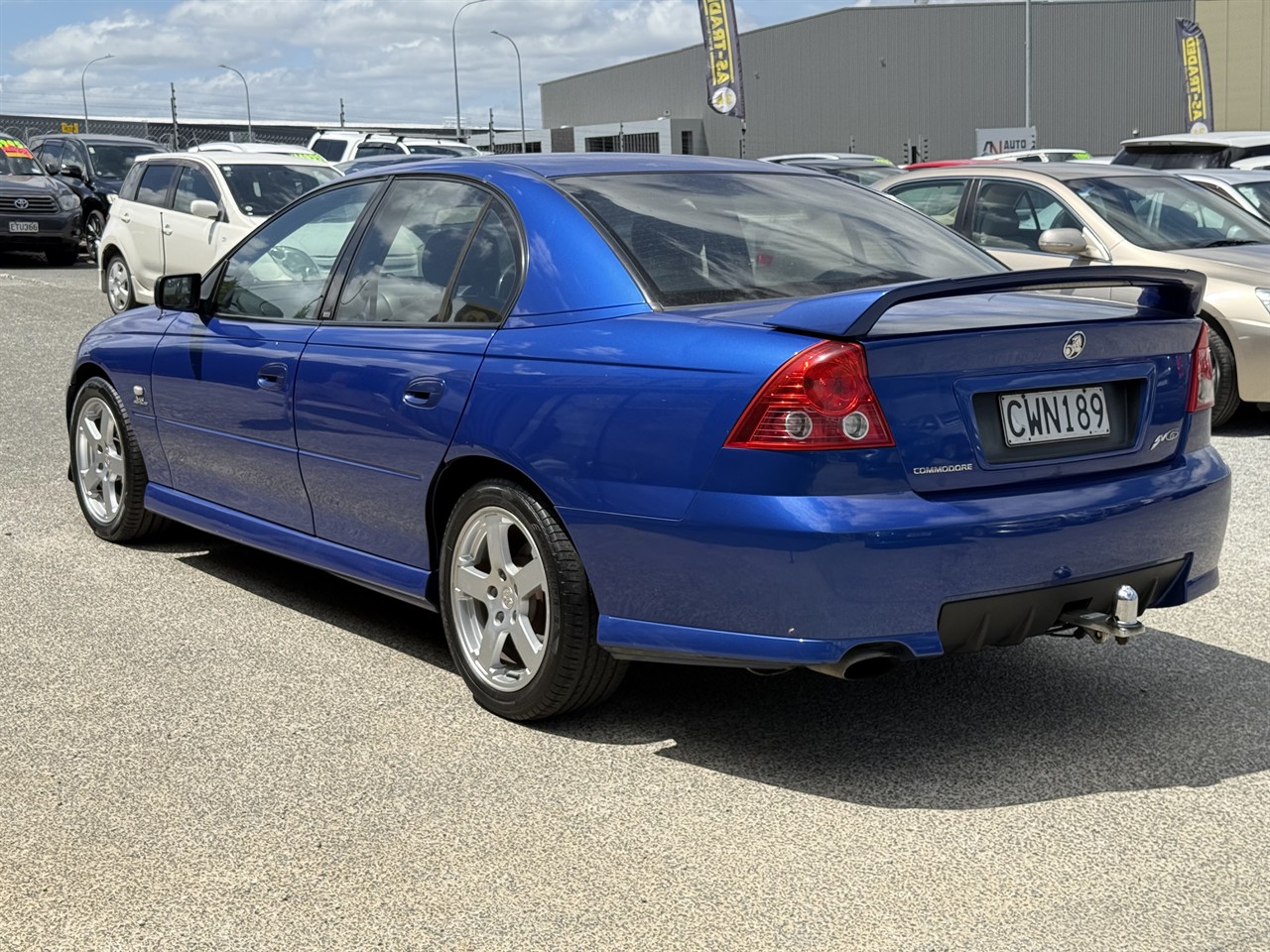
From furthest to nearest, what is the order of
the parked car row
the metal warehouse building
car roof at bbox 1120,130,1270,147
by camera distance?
1. the metal warehouse building
2. car roof at bbox 1120,130,1270,147
3. the parked car row

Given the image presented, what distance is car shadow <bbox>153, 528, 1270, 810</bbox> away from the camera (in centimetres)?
398

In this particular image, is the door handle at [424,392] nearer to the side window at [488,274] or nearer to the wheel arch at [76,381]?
the side window at [488,274]

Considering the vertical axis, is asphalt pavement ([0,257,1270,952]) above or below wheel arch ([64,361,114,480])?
below

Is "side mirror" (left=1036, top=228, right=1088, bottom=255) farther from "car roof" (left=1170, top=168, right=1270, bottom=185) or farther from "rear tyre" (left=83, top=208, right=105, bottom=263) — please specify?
"rear tyre" (left=83, top=208, right=105, bottom=263)

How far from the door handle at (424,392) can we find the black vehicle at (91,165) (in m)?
22.2

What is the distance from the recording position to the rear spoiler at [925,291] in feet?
12.0

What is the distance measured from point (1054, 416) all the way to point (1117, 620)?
0.54 metres

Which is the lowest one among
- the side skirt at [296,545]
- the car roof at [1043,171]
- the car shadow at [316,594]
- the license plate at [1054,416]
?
the car shadow at [316,594]

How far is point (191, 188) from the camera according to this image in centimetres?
→ 1570

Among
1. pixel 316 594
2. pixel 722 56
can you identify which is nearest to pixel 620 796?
pixel 316 594

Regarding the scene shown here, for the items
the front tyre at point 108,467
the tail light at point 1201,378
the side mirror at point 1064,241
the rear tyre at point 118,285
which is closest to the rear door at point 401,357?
the front tyre at point 108,467

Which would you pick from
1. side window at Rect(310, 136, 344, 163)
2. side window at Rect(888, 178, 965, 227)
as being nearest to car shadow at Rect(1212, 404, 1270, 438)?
side window at Rect(888, 178, 965, 227)

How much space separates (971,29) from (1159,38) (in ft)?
24.9

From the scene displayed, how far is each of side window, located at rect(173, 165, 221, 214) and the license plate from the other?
12637 mm
